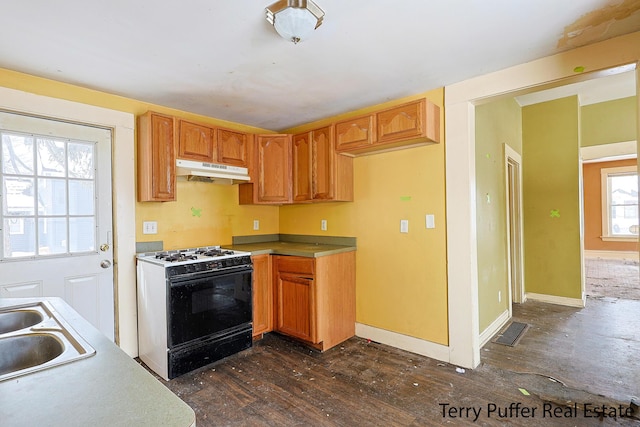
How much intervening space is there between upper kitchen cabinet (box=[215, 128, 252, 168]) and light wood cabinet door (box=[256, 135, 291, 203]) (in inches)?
7.1

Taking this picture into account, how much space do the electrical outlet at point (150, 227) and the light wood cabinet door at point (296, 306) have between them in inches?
48.4

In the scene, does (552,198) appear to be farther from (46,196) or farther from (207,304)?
(46,196)

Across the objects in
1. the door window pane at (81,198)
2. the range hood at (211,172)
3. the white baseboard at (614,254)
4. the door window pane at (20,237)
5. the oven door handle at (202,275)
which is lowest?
the white baseboard at (614,254)

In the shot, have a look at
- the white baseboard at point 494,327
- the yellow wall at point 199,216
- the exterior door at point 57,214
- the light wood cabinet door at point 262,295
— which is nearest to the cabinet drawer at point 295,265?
the light wood cabinet door at point 262,295

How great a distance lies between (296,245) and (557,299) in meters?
3.58

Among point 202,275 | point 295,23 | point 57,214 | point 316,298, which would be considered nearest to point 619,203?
point 316,298

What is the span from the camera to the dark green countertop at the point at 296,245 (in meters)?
3.02

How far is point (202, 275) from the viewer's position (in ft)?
8.43

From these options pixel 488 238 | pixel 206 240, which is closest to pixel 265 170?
pixel 206 240

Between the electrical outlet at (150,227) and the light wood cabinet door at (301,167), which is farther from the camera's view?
the light wood cabinet door at (301,167)

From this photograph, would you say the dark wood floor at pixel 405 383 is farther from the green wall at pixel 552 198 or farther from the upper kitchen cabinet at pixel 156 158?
the upper kitchen cabinet at pixel 156 158

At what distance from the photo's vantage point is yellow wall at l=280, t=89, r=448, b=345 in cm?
274

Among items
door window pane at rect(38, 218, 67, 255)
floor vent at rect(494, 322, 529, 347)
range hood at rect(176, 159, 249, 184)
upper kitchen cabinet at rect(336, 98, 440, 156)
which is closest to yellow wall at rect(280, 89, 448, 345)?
upper kitchen cabinet at rect(336, 98, 440, 156)

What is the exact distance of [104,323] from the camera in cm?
262
